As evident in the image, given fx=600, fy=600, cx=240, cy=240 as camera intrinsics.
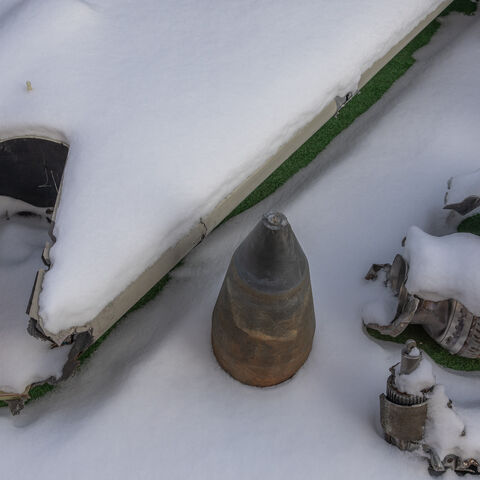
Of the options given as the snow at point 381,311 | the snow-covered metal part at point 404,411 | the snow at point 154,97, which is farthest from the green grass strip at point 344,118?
the snow-covered metal part at point 404,411

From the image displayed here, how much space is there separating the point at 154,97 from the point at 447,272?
2171mm

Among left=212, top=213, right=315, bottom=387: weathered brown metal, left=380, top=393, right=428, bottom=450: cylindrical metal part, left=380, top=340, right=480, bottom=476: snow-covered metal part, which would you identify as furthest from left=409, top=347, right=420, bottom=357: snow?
left=212, top=213, right=315, bottom=387: weathered brown metal

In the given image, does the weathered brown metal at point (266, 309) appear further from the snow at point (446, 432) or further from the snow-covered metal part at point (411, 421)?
the snow at point (446, 432)

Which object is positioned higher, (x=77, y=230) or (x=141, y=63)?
(x=141, y=63)

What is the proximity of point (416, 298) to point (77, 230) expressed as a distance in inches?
80.8

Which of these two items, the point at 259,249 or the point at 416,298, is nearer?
the point at 259,249

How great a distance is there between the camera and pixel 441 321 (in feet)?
12.2

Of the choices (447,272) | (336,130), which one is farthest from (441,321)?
(336,130)

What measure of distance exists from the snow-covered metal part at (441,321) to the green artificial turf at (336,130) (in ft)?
0.59

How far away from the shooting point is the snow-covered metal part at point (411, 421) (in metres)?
3.15

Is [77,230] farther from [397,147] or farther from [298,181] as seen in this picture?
[397,147]

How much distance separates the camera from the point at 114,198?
3494 mm

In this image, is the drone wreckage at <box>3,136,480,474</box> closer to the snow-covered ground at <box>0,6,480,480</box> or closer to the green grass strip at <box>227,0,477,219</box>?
the snow-covered ground at <box>0,6,480,480</box>

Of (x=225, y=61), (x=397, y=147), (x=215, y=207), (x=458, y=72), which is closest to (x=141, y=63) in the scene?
(x=225, y=61)
